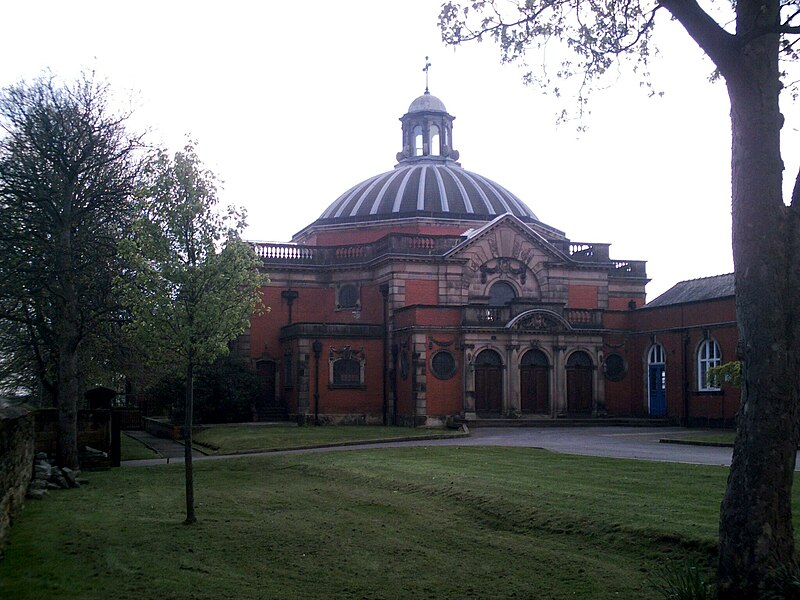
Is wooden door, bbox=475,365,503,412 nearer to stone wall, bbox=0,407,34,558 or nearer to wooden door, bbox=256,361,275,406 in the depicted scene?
wooden door, bbox=256,361,275,406

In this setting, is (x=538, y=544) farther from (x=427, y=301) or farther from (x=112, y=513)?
(x=427, y=301)

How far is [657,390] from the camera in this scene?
41.3 m

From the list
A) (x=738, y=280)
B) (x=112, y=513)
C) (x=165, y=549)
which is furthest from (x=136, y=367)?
(x=738, y=280)

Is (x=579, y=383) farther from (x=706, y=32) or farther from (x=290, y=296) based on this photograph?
(x=706, y=32)

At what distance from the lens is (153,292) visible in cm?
1555

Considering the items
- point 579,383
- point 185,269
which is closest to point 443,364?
point 579,383

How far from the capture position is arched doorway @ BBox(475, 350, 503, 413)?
39.4 meters

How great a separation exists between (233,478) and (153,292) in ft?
22.0

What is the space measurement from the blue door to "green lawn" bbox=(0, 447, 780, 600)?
22.8 meters

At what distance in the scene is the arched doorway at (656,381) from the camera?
1608 inches

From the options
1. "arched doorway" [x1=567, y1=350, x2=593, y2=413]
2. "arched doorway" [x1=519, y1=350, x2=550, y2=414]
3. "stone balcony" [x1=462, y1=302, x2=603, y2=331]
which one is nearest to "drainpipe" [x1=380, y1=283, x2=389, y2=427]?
"stone balcony" [x1=462, y1=302, x2=603, y2=331]

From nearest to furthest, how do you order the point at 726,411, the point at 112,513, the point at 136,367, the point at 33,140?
the point at 112,513
the point at 33,140
the point at 136,367
the point at 726,411

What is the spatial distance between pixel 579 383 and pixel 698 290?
273 inches

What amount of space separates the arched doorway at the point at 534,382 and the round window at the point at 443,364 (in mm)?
3272
